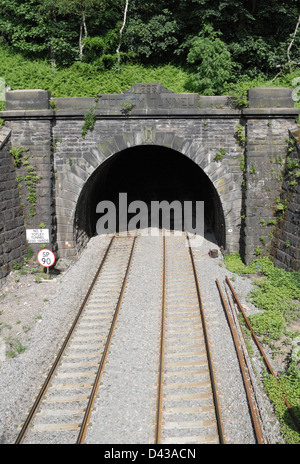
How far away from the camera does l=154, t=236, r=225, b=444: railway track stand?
6668 mm

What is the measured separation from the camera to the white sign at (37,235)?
13.5m

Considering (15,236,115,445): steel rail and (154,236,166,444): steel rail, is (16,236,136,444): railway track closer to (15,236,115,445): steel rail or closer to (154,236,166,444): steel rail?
(15,236,115,445): steel rail

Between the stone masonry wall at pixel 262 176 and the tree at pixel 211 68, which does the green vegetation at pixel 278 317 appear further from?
the tree at pixel 211 68

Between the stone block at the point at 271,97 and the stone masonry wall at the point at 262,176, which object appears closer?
the stone block at the point at 271,97

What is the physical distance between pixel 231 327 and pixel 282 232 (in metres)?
4.80

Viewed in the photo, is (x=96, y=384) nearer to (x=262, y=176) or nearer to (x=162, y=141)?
(x=162, y=141)

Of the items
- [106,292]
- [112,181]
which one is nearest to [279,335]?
[106,292]

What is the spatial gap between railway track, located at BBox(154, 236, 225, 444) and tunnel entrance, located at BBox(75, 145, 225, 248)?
5.67 m

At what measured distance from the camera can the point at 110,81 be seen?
14688mm

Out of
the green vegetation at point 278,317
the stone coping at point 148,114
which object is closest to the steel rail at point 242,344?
the green vegetation at point 278,317

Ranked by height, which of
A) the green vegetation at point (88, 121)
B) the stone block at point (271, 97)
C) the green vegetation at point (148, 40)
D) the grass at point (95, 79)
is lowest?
the green vegetation at point (88, 121)

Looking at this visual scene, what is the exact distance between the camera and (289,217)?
1264cm

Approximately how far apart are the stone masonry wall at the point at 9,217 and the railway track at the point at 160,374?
2.99 meters

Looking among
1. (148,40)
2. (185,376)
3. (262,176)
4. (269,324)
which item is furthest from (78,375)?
(148,40)
